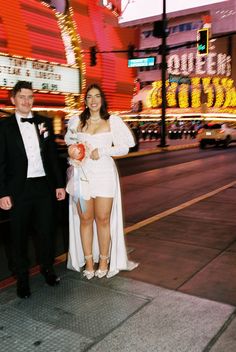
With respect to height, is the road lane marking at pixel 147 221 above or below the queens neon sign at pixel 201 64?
below

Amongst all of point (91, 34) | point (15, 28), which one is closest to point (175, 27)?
point (91, 34)

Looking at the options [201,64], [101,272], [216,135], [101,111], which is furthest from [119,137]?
[201,64]

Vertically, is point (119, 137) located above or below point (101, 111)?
below

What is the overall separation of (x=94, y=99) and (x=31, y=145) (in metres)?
0.76

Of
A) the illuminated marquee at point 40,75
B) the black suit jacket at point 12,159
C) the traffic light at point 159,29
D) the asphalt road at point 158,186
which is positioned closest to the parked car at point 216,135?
the traffic light at point 159,29

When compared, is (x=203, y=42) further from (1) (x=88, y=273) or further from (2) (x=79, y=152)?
(1) (x=88, y=273)

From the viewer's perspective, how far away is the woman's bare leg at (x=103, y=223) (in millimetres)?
3988

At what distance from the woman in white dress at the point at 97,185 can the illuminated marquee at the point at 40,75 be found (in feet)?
40.7

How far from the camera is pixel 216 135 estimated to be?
2453cm

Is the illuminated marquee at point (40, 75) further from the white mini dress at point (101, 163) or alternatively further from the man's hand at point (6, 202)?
the man's hand at point (6, 202)

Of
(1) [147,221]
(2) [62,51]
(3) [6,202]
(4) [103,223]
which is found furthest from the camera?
(2) [62,51]

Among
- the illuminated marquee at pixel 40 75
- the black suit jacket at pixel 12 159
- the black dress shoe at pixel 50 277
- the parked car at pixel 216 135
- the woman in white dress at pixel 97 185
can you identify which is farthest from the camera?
the parked car at pixel 216 135

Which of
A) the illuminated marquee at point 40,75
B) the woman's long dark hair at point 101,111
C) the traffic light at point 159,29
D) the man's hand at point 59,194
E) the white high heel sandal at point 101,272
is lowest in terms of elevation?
the white high heel sandal at point 101,272

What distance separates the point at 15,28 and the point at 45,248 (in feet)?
58.1
